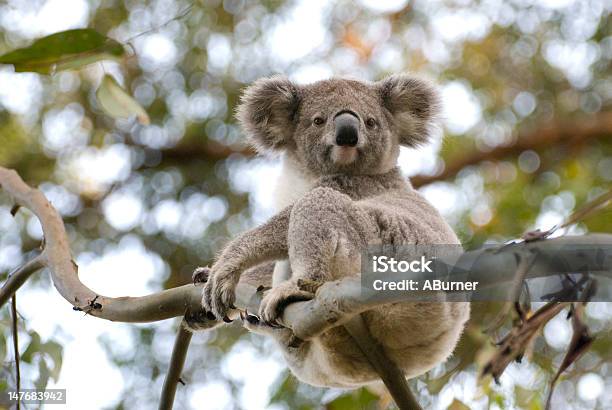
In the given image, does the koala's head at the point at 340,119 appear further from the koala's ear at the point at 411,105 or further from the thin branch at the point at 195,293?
the thin branch at the point at 195,293

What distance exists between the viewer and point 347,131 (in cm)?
348

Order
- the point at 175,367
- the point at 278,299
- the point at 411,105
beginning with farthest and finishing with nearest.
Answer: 1. the point at 411,105
2. the point at 175,367
3. the point at 278,299

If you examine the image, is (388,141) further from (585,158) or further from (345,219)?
(585,158)

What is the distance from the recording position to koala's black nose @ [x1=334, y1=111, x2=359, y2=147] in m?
3.48

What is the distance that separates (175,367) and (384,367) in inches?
32.0

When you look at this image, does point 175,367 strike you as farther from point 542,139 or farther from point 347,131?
point 542,139

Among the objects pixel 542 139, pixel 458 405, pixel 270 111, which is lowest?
pixel 542 139

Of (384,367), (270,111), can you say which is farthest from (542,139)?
(384,367)

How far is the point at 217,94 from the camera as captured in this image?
7.26m

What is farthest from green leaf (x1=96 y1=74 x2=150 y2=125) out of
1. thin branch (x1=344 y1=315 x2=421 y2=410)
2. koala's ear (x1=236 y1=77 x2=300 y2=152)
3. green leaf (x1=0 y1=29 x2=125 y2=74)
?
thin branch (x1=344 y1=315 x2=421 y2=410)

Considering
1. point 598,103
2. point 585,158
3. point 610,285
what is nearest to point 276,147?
point 610,285

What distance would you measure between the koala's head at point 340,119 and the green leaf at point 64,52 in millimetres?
964

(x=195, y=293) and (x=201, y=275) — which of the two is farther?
(x=201, y=275)

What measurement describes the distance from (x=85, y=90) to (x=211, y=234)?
177cm
